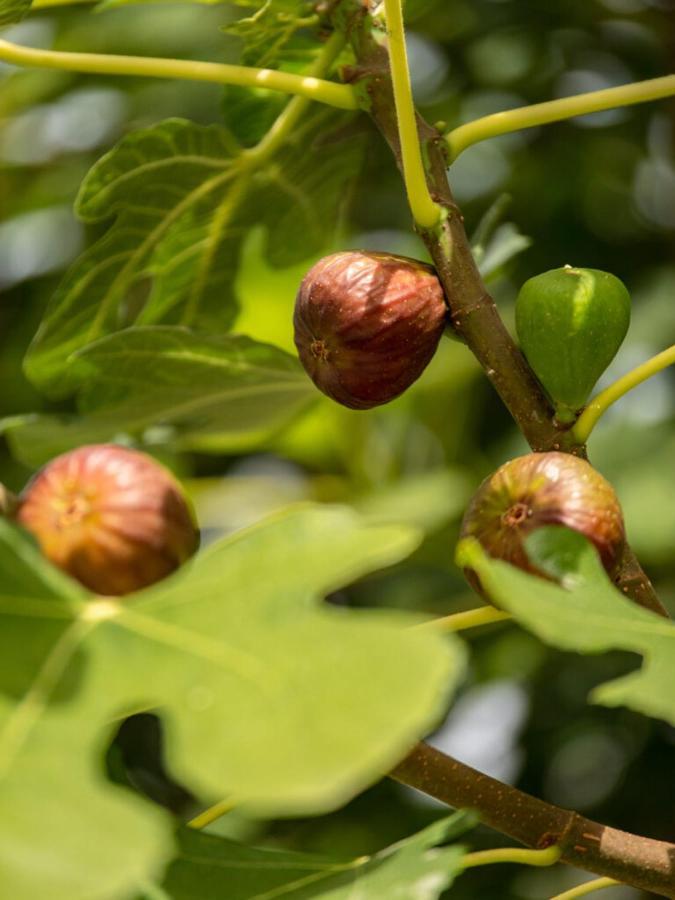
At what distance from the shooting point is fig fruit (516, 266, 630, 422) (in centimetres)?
114

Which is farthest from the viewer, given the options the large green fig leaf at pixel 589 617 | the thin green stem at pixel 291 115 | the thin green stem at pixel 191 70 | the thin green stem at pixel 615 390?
the thin green stem at pixel 291 115

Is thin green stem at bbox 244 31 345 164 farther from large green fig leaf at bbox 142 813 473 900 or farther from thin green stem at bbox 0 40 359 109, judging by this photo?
large green fig leaf at bbox 142 813 473 900

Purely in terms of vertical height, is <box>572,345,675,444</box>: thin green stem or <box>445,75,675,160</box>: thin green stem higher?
<box>445,75,675,160</box>: thin green stem

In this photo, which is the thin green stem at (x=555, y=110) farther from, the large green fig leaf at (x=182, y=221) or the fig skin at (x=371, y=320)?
the large green fig leaf at (x=182, y=221)

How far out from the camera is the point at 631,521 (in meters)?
2.29

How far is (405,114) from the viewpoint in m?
1.10

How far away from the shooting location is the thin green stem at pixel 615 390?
1.13 m

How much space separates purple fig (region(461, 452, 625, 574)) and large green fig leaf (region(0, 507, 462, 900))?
0.18 m

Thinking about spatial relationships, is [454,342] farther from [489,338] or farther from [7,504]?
[7,504]

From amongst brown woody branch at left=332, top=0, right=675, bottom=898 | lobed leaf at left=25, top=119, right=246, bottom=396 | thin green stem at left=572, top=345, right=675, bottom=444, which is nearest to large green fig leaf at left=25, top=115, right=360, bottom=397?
lobed leaf at left=25, top=119, right=246, bottom=396

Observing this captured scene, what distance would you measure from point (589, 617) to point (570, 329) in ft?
1.05

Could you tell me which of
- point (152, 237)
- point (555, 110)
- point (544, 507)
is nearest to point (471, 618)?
point (544, 507)

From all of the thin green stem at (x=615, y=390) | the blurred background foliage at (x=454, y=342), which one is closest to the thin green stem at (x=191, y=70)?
the thin green stem at (x=615, y=390)

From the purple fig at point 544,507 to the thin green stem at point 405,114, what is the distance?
23 cm
